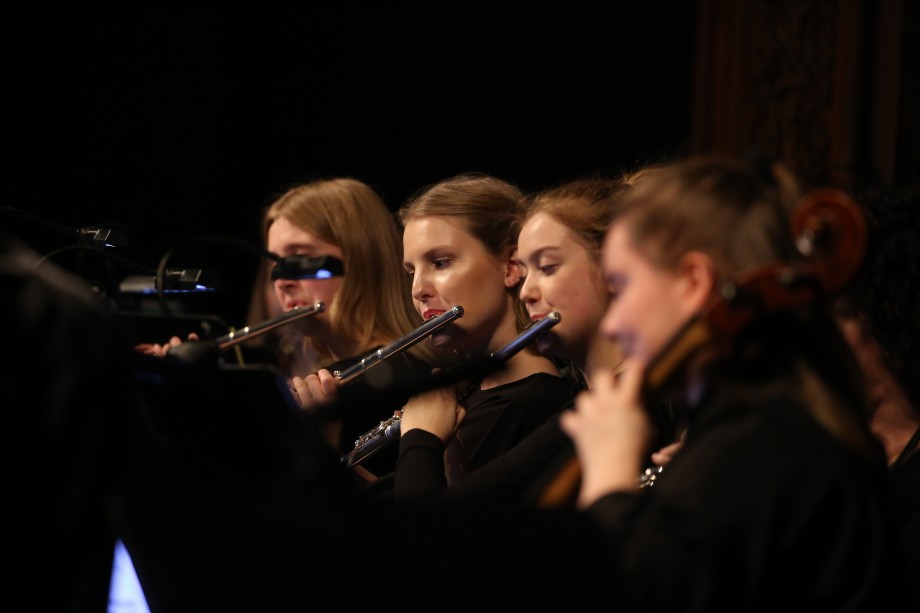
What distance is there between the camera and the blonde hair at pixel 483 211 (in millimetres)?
2318

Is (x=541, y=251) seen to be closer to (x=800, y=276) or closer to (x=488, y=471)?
(x=488, y=471)

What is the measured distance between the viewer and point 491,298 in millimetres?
2307

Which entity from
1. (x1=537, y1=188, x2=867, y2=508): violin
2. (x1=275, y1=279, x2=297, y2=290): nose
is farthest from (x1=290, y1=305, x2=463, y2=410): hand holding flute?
(x1=537, y1=188, x2=867, y2=508): violin

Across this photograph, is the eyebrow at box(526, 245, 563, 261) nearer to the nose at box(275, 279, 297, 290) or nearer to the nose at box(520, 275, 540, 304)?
the nose at box(520, 275, 540, 304)

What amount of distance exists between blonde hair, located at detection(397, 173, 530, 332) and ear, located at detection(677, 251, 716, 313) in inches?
44.6

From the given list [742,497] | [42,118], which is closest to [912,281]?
[742,497]

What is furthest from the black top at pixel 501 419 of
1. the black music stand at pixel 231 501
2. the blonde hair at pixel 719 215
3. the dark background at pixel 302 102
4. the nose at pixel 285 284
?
the dark background at pixel 302 102

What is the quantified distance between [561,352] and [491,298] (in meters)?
0.36

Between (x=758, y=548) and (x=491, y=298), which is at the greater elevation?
(x=491, y=298)

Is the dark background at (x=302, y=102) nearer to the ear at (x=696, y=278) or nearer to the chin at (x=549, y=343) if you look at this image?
the chin at (x=549, y=343)

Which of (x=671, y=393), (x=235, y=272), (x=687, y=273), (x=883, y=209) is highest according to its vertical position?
(x=235, y=272)

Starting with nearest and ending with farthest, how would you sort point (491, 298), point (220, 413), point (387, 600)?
point (387, 600), point (220, 413), point (491, 298)

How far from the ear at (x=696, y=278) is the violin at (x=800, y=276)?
31 mm

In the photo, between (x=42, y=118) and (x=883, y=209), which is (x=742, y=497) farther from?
(x=42, y=118)
